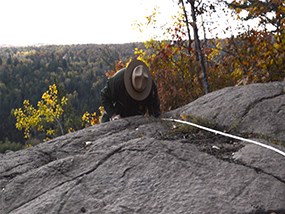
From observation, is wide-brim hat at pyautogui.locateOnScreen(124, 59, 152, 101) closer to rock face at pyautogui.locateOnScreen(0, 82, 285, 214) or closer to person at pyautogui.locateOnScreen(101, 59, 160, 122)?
person at pyautogui.locateOnScreen(101, 59, 160, 122)

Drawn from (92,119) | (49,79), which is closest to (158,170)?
(92,119)

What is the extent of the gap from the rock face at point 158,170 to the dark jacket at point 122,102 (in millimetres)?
776

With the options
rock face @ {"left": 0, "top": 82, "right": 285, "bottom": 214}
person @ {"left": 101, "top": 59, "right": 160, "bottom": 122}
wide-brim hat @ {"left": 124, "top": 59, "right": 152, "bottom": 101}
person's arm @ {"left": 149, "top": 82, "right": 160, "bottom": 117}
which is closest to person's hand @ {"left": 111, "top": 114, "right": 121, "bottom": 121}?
person @ {"left": 101, "top": 59, "right": 160, "bottom": 122}

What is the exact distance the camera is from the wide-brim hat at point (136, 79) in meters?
5.98

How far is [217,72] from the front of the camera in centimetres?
1325

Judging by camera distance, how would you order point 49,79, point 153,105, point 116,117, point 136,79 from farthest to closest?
point 49,79 < point 153,105 < point 116,117 < point 136,79

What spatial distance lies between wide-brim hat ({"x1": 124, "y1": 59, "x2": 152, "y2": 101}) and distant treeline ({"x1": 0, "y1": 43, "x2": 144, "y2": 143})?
73.3 m

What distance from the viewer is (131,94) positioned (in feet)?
19.9

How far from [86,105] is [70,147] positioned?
84.3 meters

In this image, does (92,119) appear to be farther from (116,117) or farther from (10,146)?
(10,146)

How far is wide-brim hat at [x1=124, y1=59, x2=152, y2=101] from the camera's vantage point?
5.98 metres

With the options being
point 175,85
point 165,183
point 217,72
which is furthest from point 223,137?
point 217,72

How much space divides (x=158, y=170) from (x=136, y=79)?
2.58m

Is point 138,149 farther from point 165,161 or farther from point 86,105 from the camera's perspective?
point 86,105
